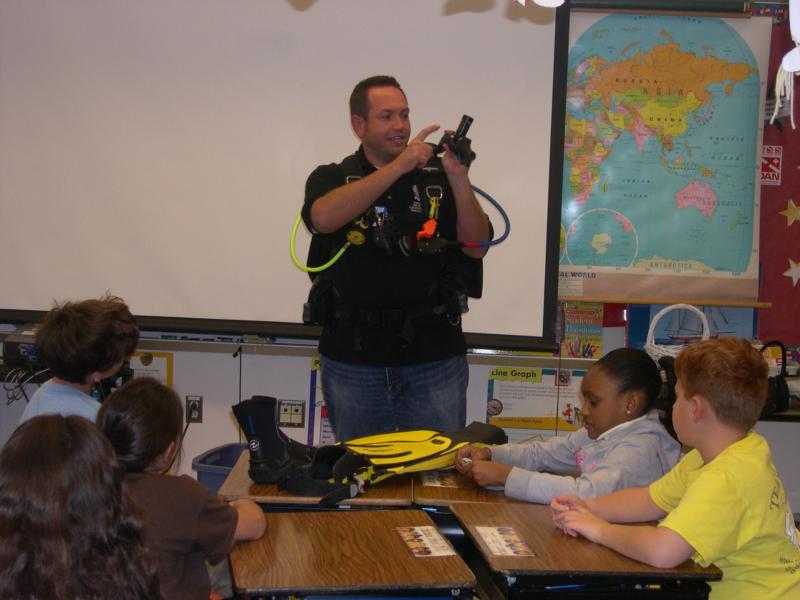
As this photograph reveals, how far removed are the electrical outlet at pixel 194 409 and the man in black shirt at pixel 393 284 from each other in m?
1.40

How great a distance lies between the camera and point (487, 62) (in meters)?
3.76

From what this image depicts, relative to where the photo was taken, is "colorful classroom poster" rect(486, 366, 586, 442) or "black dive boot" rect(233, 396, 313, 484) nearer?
"black dive boot" rect(233, 396, 313, 484)

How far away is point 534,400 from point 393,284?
1465 millimetres

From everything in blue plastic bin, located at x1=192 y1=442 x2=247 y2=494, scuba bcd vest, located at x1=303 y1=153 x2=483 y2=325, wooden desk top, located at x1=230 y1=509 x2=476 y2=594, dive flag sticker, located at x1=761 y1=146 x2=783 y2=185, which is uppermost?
dive flag sticker, located at x1=761 y1=146 x2=783 y2=185

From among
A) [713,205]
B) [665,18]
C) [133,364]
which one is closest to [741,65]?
[665,18]

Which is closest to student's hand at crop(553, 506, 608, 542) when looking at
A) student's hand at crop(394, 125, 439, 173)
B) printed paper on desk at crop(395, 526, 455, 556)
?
printed paper on desk at crop(395, 526, 455, 556)

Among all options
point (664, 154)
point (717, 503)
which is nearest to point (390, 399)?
point (717, 503)

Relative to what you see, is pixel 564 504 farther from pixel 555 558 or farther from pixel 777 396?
pixel 777 396

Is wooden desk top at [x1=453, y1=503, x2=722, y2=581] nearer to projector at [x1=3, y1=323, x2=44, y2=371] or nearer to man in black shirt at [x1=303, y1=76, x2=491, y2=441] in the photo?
man in black shirt at [x1=303, y1=76, x2=491, y2=441]

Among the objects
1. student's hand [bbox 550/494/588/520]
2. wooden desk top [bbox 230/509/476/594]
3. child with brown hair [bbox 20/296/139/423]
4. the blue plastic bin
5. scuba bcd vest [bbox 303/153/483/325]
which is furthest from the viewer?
the blue plastic bin

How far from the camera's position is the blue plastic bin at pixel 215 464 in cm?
308

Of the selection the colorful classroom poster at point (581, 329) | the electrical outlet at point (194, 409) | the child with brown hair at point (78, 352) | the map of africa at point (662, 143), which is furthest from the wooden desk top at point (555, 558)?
the electrical outlet at point (194, 409)

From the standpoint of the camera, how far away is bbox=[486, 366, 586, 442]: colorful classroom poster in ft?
12.8

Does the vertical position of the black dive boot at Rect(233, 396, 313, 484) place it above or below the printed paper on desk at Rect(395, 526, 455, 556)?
above
